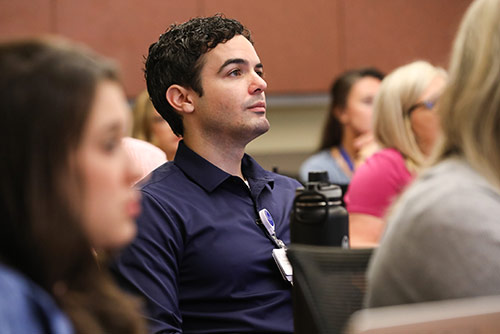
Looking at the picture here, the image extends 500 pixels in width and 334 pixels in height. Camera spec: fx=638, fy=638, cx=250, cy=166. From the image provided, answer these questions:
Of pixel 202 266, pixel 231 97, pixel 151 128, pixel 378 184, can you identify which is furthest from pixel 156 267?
pixel 151 128

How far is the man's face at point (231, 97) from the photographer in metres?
1.74

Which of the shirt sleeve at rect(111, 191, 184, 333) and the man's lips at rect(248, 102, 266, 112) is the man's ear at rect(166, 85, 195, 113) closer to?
the man's lips at rect(248, 102, 266, 112)

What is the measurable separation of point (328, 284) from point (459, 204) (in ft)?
0.74

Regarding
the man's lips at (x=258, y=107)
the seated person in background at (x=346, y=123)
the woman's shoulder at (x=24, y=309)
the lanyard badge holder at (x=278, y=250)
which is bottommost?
the seated person in background at (x=346, y=123)

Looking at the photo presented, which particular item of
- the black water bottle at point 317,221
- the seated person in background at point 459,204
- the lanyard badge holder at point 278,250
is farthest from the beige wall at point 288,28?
the seated person in background at point 459,204

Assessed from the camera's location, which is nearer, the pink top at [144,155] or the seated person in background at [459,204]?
the seated person in background at [459,204]

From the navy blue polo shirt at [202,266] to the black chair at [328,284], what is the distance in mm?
481

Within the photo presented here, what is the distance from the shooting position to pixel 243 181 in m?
1.68

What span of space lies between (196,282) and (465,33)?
32.5 inches

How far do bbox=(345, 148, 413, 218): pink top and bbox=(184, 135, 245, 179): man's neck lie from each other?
2.04 ft

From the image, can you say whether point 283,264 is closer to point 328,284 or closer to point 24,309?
point 328,284

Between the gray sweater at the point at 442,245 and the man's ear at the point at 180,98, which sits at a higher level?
the man's ear at the point at 180,98

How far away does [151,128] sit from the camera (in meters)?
3.08

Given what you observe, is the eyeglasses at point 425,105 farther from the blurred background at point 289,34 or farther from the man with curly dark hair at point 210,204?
the blurred background at point 289,34
